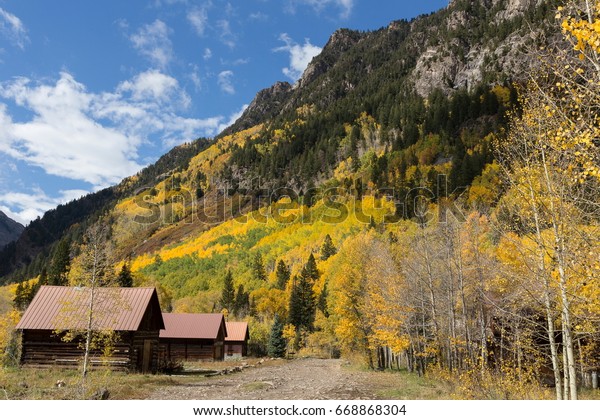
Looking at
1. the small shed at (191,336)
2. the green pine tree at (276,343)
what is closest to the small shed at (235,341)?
the green pine tree at (276,343)

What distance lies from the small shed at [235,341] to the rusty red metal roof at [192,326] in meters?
12.2

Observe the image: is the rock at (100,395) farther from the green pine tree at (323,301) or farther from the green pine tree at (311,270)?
the green pine tree at (311,270)

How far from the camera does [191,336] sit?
2013 inches

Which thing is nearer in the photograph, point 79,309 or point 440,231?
point 440,231

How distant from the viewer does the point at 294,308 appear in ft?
290

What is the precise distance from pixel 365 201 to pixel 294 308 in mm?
40704

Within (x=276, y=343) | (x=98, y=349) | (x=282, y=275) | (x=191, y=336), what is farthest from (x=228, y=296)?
(x=98, y=349)

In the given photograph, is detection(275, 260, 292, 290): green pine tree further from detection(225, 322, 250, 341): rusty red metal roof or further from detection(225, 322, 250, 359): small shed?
detection(225, 322, 250, 359): small shed

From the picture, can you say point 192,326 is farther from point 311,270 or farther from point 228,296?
point 311,270

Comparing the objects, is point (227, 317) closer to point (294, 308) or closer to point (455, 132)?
point (294, 308)

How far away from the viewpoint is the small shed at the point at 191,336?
51.2 meters

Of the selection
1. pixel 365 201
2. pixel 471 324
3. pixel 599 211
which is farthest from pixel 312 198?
pixel 599 211

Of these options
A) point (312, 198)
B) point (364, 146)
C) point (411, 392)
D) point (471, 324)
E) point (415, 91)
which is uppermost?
point (415, 91)

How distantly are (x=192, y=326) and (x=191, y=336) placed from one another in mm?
1405
